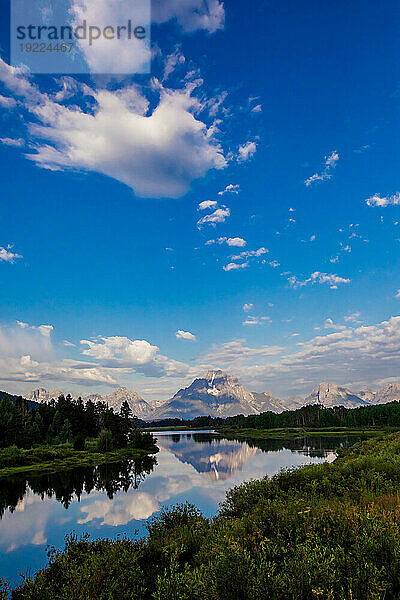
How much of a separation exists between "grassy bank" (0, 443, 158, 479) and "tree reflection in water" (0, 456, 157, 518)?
417 cm

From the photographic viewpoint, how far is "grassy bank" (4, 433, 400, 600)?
842cm

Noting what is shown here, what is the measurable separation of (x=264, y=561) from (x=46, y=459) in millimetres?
75842

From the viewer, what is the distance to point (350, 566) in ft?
29.2

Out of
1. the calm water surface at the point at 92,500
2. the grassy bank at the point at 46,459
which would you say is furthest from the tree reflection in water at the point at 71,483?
the grassy bank at the point at 46,459

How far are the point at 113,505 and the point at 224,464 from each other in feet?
122

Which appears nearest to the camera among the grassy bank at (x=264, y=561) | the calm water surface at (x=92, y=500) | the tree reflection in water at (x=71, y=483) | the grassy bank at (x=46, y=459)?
the grassy bank at (x=264, y=561)

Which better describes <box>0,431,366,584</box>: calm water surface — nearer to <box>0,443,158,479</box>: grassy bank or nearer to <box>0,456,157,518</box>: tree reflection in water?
<box>0,456,157,518</box>: tree reflection in water

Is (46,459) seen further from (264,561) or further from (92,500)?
(264,561)

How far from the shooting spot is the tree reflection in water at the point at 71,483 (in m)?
42.0

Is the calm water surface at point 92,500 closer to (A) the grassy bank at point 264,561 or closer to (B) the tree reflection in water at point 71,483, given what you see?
(B) the tree reflection in water at point 71,483

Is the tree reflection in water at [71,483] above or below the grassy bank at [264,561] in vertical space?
below

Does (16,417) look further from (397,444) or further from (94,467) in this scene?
(397,444)

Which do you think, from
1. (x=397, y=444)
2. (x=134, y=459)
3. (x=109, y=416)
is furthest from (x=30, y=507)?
(x=109, y=416)

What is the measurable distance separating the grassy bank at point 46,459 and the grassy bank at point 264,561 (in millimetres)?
54591
